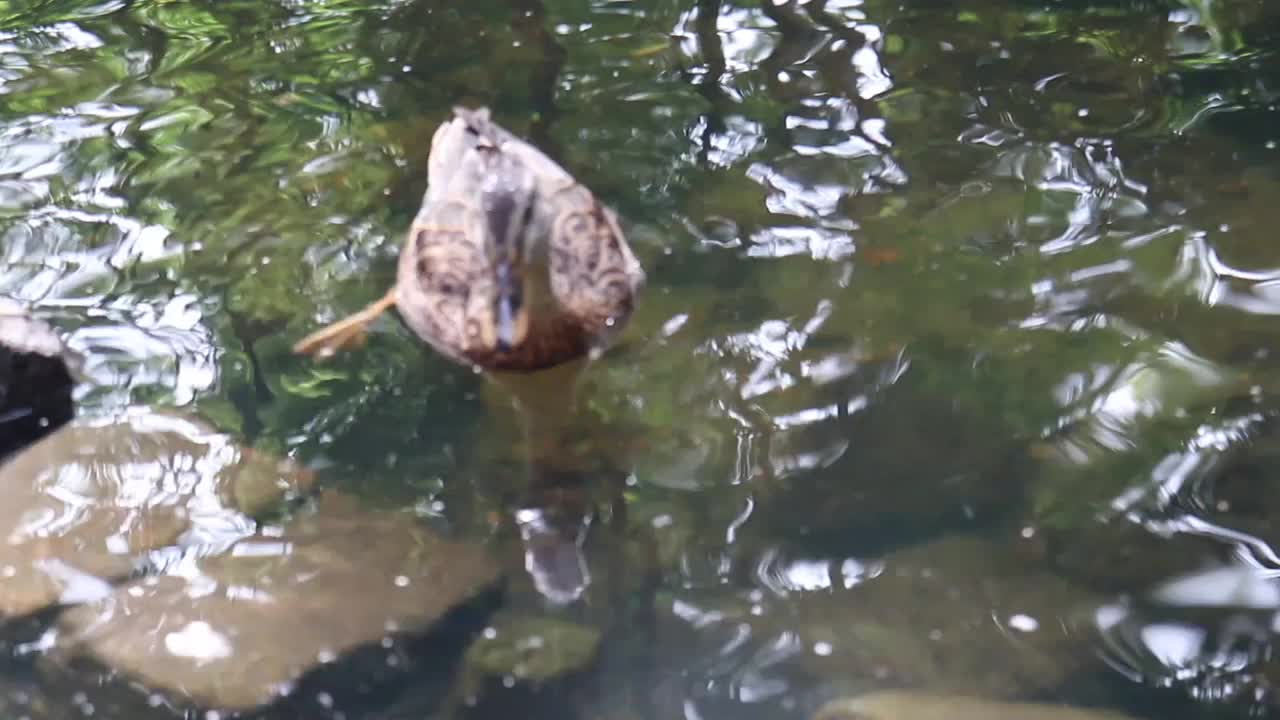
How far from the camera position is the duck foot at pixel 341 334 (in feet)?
12.8

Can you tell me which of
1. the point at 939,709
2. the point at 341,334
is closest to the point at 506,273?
the point at 341,334

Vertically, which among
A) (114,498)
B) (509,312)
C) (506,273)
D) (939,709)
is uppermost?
(506,273)

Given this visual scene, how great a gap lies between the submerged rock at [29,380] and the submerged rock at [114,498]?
0.22ft

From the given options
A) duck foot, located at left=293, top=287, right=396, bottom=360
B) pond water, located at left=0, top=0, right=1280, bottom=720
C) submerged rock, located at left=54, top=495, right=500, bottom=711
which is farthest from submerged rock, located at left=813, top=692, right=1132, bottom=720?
duck foot, located at left=293, top=287, right=396, bottom=360

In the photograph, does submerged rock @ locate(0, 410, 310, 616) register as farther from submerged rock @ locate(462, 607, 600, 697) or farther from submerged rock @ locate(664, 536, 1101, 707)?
submerged rock @ locate(664, 536, 1101, 707)

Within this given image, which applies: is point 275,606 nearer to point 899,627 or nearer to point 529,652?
point 529,652

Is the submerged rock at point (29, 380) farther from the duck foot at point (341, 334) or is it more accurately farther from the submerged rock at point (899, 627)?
the submerged rock at point (899, 627)

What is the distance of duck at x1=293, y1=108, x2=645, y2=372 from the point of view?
3.66 meters

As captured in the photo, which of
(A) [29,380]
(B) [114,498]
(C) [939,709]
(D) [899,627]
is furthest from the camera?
(A) [29,380]

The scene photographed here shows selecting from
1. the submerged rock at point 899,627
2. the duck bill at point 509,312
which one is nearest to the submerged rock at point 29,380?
the duck bill at point 509,312

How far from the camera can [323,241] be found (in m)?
4.29

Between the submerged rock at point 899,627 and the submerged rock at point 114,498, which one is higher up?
the submerged rock at point 899,627

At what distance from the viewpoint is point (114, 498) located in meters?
3.46

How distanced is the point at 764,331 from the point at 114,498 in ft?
5.93
